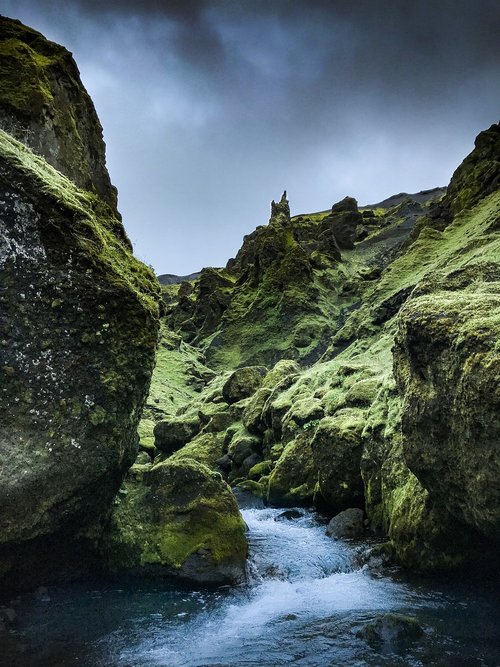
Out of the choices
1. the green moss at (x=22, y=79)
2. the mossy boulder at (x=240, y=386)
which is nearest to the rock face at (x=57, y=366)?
the green moss at (x=22, y=79)

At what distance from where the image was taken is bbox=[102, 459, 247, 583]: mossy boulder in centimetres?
1346

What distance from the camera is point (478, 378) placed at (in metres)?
9.83

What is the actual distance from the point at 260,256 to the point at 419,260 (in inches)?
1960

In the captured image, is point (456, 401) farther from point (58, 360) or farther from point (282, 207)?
point (282, 207)

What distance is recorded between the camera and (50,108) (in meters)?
18.3

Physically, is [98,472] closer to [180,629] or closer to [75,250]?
[180,629]

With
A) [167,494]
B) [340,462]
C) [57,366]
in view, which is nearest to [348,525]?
[340,462]

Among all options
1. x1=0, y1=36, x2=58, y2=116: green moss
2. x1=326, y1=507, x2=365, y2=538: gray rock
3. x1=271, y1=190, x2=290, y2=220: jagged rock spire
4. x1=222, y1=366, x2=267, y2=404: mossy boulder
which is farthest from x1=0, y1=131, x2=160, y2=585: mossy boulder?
x1=271, y1=190, x2=290, y2=220: jagged rock spire

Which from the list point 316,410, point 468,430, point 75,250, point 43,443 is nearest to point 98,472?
point 43,443

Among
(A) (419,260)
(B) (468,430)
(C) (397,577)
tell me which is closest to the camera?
(B) (468,430)

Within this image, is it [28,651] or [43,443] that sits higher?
[43,443]

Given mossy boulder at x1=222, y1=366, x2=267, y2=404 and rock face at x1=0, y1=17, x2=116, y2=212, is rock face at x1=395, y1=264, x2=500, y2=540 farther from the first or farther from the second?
mossy boulder at x1=222, y1=366, x2=267, y2=404

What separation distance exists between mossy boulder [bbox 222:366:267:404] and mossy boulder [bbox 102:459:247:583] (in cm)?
2793

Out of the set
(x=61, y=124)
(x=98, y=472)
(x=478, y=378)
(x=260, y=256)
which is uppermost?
(x=260, y=256)
